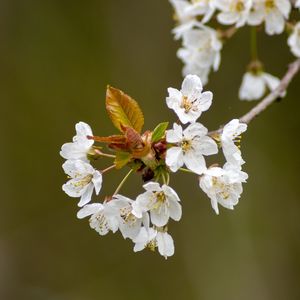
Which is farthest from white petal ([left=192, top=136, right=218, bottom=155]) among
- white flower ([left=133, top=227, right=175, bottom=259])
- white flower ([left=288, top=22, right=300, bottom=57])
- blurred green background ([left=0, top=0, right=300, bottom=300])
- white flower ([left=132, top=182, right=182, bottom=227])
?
blurred green background ([left=0, top=0, right=300, bottom=300])

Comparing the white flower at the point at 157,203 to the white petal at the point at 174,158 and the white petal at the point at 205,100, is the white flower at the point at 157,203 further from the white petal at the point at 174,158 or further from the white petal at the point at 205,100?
the white petal at the point at 205,100

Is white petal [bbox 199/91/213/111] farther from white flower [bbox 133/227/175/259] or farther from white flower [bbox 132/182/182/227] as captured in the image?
white flower [bbox 133/227/175/259]

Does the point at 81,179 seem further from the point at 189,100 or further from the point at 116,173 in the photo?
the point at 116,173

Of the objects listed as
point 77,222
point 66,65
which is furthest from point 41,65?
point 77,222

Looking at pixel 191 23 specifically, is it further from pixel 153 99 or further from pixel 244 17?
pixel 153 99

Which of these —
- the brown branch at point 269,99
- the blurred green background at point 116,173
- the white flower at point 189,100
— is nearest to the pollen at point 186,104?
the white flower at point 189,100

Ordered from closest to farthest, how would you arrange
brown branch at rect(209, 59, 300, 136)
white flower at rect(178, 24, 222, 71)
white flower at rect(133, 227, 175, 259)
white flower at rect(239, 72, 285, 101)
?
white flower at rect(133, 227, 175, 259)
brown branch at rect(209, 59, 300, 136)
white flower at rect(178, 24, 222, 71)
white flower at rect(239, 72, 285, 101)
